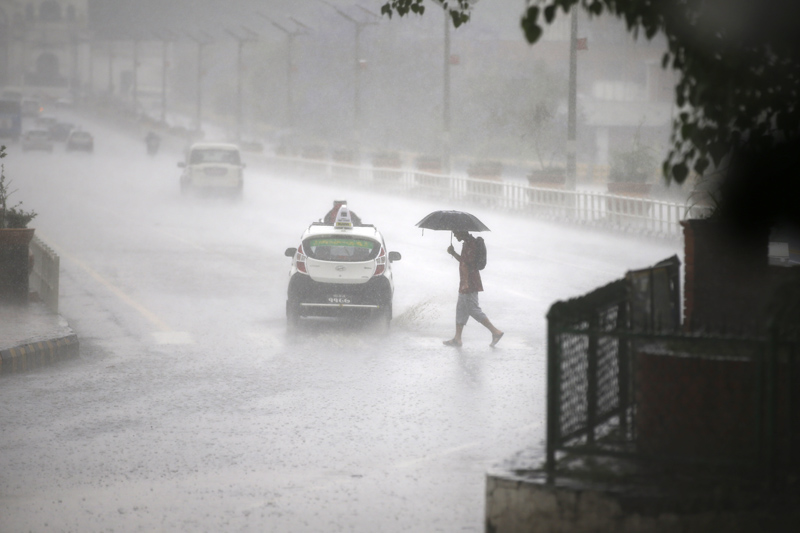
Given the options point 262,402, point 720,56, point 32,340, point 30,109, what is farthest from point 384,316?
point 30,109

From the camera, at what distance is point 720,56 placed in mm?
6109

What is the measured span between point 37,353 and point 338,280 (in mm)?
4350

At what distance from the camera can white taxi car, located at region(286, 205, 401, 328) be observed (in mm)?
15789

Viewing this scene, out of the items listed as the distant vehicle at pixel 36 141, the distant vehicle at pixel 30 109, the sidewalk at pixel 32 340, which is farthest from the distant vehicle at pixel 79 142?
the sidewalk at pixel 32 340

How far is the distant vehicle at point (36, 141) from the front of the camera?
65.7 metres

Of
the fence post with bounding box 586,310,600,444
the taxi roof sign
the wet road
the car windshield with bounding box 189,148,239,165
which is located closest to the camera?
the fence post with bounding box 586,310,600,444

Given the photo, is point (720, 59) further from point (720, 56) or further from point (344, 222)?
point (344, 222)

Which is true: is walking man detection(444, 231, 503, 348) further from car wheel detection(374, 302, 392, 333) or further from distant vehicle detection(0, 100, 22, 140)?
distant vehicle detection(0, 100, 22, 140)

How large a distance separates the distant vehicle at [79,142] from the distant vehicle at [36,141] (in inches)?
49.1

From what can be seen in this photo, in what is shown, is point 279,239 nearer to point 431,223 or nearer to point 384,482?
point 431,223

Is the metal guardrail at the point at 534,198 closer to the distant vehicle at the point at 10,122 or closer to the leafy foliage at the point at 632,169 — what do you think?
the leafy foliage at the point at 632,169

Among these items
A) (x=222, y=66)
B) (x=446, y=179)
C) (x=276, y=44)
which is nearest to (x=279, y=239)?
(x=446, y=179)

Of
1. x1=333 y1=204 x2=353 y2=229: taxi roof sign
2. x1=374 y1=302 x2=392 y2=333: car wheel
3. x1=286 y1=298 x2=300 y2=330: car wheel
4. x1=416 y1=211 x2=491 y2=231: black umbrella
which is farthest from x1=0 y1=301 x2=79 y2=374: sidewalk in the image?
x1=416 y1=211 x2=491 y2=231: black umbrella

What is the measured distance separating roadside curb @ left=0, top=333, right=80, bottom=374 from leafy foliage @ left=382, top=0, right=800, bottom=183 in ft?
27.8
